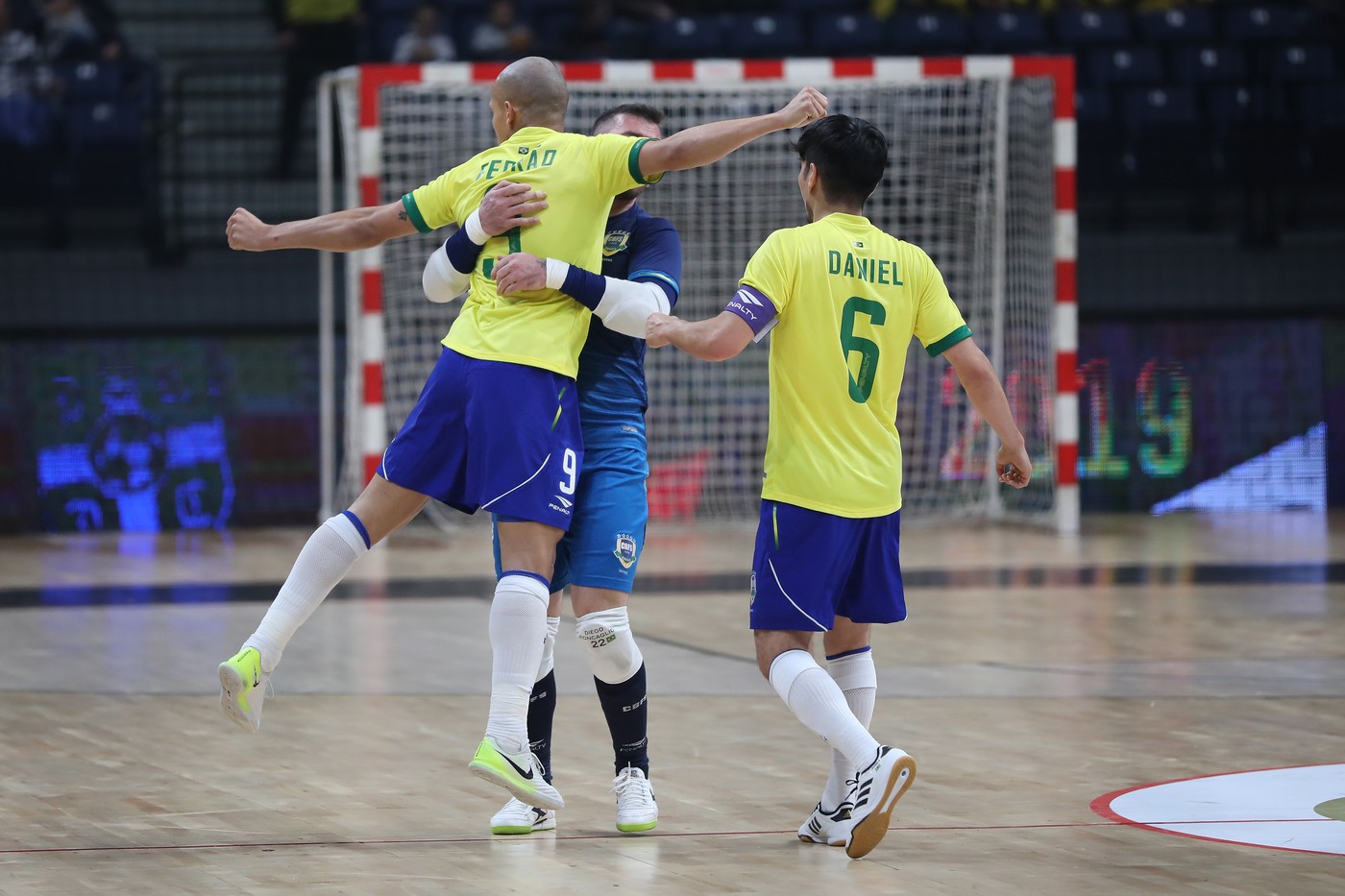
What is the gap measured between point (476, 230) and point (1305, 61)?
11.5 m

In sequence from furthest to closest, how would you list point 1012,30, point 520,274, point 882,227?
point 1012,30
point 882,227
point 520,274

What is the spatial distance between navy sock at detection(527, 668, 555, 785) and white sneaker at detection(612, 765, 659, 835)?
271 mm

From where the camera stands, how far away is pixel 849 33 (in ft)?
46.5

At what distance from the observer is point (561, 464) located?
14.3 ft

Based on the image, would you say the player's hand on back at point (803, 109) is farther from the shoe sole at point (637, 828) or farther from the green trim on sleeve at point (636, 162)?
the shoe sole at point (637, 828)

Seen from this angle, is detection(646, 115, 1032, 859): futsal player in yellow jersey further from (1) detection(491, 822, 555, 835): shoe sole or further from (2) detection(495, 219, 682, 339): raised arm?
(1) detection(491, 822, 555, 835): shoe sole

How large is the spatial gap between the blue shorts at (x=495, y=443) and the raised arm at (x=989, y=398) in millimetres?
936

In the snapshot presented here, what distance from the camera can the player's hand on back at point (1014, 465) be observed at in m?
4.40

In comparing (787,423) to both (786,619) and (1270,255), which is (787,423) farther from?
(1270,255)

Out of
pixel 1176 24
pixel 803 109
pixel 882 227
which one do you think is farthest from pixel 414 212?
pixel 1176 24

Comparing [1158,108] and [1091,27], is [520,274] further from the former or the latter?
[1091,27]

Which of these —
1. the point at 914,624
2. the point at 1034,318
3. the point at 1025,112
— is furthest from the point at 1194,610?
the point at 1025,112

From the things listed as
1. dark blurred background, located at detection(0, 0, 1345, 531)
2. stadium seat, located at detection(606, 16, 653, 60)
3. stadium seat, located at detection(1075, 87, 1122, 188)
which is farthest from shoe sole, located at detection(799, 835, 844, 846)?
stadium seat, located at detection(1075, 87, 1122, 188)

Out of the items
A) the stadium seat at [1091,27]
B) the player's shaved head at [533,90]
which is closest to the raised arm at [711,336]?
the player's shaved head at [533,90]
